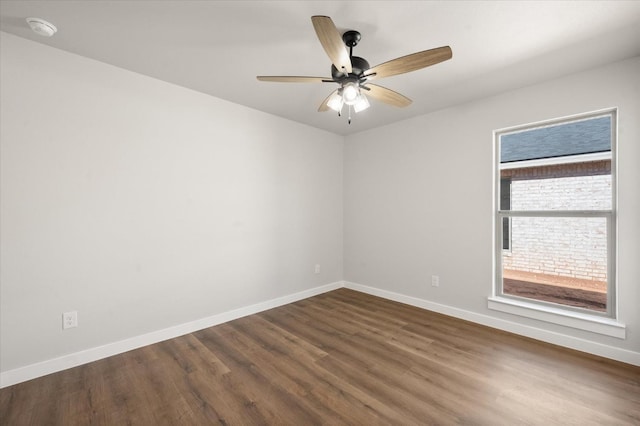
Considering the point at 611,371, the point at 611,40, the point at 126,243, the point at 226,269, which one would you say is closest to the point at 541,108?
the point at 611,40

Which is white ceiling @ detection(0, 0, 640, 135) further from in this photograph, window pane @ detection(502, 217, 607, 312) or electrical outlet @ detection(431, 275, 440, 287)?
electrical outlet @ detection(431, 275, 440, 287)

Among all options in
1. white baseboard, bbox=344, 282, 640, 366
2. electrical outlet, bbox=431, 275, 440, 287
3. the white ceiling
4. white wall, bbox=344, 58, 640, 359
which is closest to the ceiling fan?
the white ceiling

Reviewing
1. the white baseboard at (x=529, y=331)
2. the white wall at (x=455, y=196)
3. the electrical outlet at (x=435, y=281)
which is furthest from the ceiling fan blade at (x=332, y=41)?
the white baseboard at (x=529, y=331)

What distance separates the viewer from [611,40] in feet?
6.66

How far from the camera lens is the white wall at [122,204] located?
205 centimetres

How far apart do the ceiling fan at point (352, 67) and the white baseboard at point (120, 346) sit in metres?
2.48

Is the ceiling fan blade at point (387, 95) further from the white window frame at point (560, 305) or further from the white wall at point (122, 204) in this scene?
the white wall at point (122, 204)

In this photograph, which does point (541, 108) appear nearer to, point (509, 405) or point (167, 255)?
point (509, 405)

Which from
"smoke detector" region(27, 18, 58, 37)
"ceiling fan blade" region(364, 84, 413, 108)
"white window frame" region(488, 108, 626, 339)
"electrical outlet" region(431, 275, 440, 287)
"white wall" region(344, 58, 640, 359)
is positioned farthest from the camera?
"electrical outlet" region(431, 275, 440, 287)

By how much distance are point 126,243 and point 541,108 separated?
4093 mm

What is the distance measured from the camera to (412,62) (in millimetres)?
1727

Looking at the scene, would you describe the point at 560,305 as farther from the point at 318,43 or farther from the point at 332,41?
the point at 318,43

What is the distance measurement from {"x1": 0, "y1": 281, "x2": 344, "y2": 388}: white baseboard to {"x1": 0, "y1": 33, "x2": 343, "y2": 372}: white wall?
0.05 m

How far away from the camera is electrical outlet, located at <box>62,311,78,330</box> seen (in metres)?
2.20
